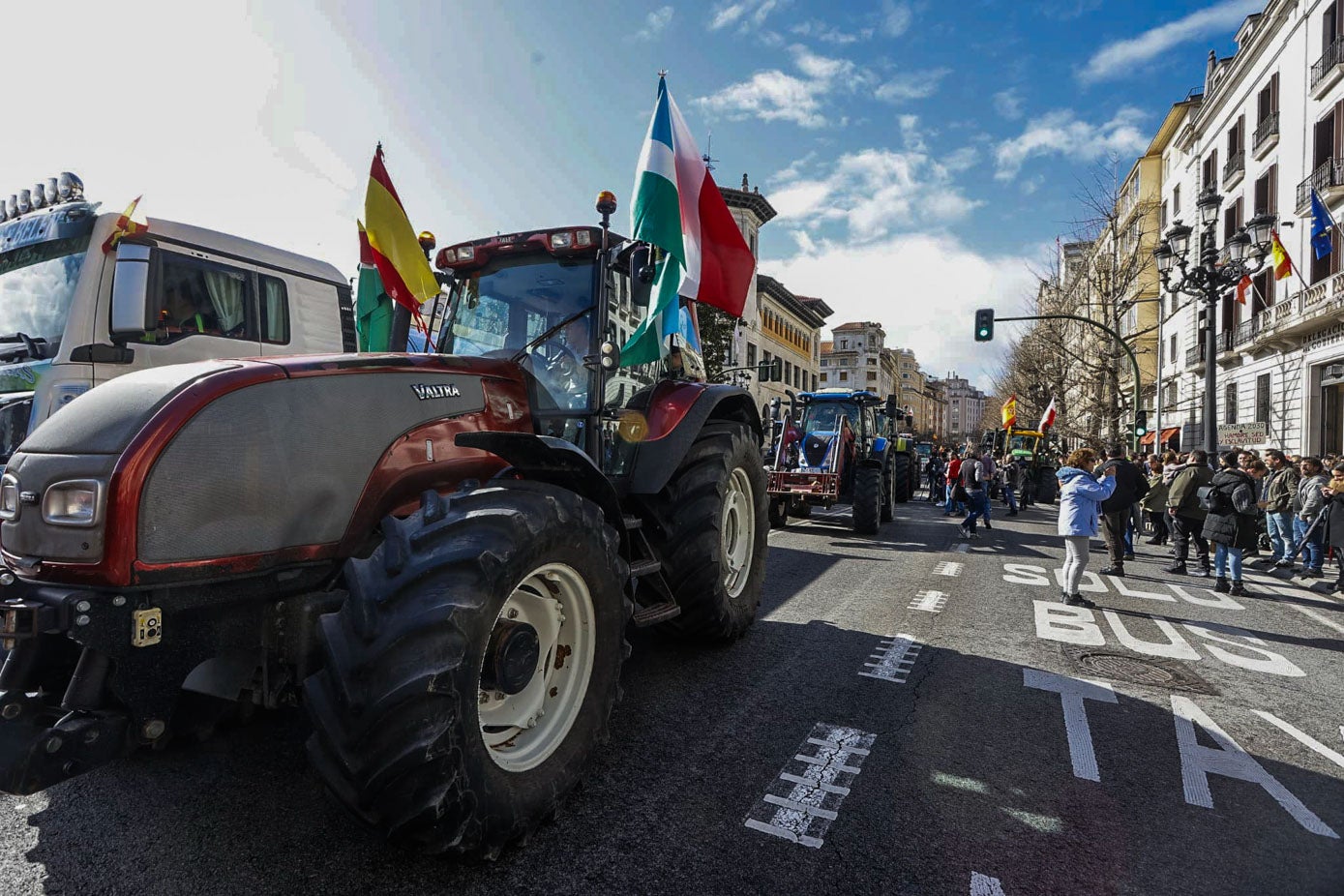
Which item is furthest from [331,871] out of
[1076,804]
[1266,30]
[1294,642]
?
[1266,30]

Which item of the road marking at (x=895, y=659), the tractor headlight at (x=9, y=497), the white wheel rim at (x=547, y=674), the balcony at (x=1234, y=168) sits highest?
the balcony at (x=1234, y=168)

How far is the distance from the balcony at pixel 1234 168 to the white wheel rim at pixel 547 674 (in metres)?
32.5

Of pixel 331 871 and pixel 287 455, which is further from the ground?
pixel 287 455

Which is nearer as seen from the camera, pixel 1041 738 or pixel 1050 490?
pixel 1041 738

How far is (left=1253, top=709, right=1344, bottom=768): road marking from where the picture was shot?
11.8 ft

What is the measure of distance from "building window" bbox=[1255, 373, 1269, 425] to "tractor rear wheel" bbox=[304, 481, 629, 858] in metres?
29.1

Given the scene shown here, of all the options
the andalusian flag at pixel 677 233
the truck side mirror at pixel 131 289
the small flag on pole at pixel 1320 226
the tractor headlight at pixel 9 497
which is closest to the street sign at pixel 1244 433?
the small flag on pole at pixel 1320 226

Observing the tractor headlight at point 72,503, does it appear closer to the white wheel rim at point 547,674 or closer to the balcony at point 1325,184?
the white wheel rim at point 547,674

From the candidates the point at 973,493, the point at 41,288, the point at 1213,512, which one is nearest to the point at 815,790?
the point at 41,288

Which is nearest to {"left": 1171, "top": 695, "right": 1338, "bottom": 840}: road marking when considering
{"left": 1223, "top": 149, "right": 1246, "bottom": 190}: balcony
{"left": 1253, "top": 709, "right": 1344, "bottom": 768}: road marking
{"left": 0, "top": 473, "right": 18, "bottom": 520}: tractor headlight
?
{"left": 1253, "top": 709, "right": 1344, "bottom": 768}: road marking

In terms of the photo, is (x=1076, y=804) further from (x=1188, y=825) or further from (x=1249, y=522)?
(x=1249, y=522)

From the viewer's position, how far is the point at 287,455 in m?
2.38

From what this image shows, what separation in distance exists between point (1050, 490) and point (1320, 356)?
7902 mm

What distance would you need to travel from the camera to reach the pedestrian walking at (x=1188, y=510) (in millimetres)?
9344
